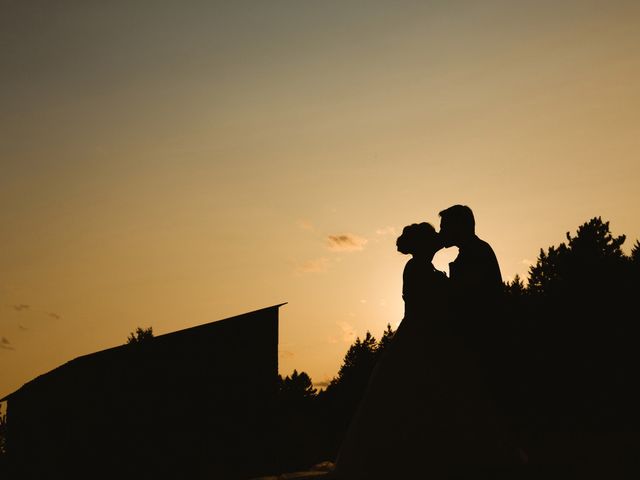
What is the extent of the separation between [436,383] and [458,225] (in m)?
1.62

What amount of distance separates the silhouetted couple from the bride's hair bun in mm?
10

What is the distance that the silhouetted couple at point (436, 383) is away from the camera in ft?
19.1

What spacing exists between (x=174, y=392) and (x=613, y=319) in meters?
33.2

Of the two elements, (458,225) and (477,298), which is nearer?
(477,298)

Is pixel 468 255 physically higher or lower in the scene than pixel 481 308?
higher

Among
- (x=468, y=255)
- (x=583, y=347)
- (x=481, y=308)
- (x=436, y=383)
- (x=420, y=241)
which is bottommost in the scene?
(x=436, y=383)

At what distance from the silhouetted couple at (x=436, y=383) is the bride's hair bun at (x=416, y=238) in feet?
0.03

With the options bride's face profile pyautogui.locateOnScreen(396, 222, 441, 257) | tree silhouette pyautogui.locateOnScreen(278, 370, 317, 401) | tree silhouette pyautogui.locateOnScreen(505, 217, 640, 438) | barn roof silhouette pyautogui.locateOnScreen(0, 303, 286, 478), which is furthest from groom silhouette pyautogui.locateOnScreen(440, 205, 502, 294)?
tree silhouette pyautogui.locateOnScreen(278, 370, 317, 401)

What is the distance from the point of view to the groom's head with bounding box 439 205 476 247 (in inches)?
269

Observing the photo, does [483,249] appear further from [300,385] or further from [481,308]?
[300,385]

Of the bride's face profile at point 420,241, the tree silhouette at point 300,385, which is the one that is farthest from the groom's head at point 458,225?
the tree silhouette at point 300,385

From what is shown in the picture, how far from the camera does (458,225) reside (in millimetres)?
6844

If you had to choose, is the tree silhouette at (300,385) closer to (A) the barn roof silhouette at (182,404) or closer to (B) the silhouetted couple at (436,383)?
(A) the barn roof silhouette at (182,404)

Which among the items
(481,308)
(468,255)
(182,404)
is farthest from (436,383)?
(182,404)
